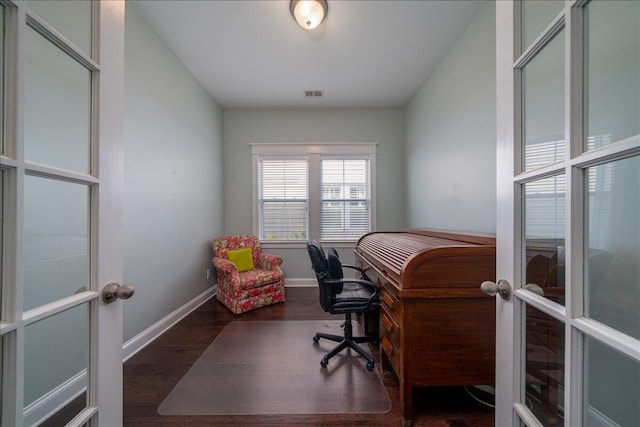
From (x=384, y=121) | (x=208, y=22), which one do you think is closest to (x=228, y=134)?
(x=208, y=22)

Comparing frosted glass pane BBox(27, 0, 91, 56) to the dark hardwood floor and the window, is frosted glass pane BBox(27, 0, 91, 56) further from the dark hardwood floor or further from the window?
the window

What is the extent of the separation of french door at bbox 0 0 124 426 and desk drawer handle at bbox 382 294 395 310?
1.26 m

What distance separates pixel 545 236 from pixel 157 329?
115 inches

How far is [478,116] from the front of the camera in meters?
2.12

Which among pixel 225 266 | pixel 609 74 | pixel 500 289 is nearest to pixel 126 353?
pixel 225 266

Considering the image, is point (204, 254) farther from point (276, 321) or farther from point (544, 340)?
point (544, 340)

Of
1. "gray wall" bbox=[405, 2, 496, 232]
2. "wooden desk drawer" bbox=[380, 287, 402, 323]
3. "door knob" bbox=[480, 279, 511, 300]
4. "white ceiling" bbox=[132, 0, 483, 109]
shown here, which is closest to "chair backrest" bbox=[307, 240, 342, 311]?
"wooden desk drawer" bbox=[380, 287, 402, 323]

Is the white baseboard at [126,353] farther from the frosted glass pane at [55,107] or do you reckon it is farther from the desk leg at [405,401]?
the desk leg at [405,401]

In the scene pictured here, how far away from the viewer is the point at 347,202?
4102 mm

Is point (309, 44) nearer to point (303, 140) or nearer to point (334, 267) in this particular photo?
point (303, 140)

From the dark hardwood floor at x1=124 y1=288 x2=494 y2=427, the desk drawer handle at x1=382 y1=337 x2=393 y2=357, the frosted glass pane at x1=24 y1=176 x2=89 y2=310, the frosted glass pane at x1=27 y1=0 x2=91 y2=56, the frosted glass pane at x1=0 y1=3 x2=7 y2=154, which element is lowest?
the dark hardwood floor at x1=124 y1=288 x2=494 y2=427

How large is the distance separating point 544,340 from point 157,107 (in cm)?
307

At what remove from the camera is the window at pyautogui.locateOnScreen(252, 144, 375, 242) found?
4047 mm

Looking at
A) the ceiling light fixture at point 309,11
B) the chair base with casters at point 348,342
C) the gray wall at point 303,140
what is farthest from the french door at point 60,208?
the gray wall at point 303,140
